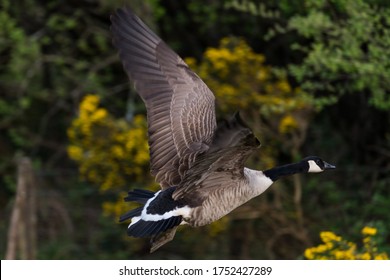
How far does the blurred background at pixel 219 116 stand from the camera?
8.09 m

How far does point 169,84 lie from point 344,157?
12.3 ft

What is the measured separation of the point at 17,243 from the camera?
8445 millimetres

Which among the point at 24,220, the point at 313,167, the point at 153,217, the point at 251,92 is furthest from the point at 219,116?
the point at 153,217

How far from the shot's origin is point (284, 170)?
659 cm

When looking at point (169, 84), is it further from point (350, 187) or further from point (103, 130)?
point (350, 187)

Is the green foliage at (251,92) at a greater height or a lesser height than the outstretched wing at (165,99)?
lesser

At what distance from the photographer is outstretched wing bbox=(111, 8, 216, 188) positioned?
6418 millimetres

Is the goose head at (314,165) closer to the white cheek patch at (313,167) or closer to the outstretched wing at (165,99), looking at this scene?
the white cheek patch at (313,167)

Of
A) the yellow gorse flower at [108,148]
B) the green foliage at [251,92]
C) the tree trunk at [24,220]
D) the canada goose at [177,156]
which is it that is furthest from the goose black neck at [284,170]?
the tree trunk at [24,220]

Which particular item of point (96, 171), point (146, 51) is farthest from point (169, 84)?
point (96, 171)

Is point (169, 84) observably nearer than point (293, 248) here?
Yes

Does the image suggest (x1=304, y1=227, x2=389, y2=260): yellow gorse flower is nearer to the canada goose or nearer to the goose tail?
the canada goose

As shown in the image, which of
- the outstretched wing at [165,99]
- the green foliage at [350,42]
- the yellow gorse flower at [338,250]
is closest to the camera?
the yellow gorse flower at [338,250]

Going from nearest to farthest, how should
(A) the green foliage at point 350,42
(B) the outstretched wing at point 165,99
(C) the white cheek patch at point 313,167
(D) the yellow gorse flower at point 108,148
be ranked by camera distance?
(B) the outstretched wing at point 165,99 < (C) the white cheek patch at point 313,167 < (A) the green foliage at point 350,42 < (D) the yellow gorse flower at point 108,148
